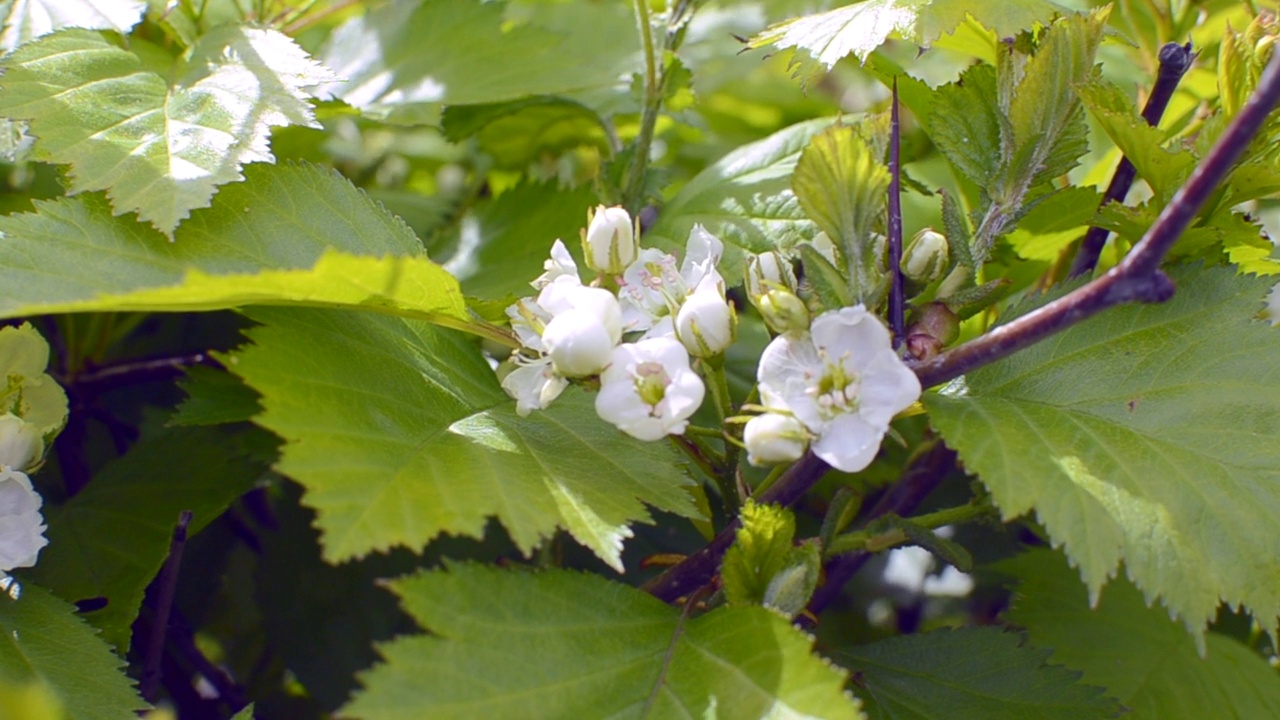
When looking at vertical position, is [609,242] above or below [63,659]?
above

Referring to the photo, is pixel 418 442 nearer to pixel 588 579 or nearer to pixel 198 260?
pixel 588 579

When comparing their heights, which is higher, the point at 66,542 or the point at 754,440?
the point at 754,440

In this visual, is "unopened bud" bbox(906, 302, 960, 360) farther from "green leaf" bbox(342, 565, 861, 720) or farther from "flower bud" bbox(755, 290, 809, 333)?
"green leaf" bbox(342, 565, 861, 720)

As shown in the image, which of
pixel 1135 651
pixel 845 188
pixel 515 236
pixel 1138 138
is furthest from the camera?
pixel 515 236

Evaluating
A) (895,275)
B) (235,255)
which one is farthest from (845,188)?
(235,255)

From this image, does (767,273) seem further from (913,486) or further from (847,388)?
(913,486)

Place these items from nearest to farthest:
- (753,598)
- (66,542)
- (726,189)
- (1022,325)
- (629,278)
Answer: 1. (1022,325)
2. (753,598)
3. (629,278)
4. (66,542)
5. (726,189)

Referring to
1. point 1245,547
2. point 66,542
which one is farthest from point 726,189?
point 66,542
